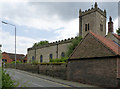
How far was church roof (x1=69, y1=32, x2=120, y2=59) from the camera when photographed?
16.2 metres

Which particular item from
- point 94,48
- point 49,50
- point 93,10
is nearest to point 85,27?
point 93,10

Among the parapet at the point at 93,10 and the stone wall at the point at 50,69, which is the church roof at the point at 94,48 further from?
the parapet at the point at 93,10

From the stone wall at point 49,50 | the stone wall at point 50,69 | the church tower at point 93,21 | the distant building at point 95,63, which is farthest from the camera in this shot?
the stone wall at point 49,50

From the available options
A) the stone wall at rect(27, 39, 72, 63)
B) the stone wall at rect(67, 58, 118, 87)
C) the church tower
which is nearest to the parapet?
the church tower

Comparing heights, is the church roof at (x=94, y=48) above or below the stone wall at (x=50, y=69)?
above

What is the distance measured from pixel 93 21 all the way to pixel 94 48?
1797 centimetres

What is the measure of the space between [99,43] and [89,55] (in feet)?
6.83

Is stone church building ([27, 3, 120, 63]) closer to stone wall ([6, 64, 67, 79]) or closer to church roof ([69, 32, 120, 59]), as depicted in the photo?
stone wall ([6, 64, 67, 79])

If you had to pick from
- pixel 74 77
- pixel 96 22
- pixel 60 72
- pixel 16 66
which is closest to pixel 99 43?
pixel 74 77

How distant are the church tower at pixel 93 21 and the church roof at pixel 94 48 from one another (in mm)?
15521

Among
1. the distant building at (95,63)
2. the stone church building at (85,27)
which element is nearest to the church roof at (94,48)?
the distant building at (95,63)

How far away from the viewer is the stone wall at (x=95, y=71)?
49.8 ft

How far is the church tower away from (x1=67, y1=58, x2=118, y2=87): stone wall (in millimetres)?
16708

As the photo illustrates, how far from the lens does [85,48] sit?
1872 centimetres
